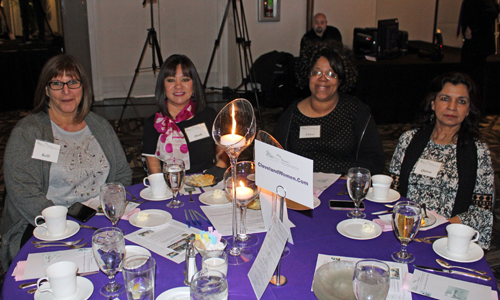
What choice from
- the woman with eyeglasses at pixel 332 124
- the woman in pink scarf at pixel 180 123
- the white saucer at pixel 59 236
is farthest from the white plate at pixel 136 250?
the woman with eyeglasses at pixel 332 124

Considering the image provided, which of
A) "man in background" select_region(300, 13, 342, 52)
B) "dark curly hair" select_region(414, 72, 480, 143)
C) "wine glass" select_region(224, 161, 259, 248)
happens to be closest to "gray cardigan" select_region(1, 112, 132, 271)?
"wine glass" select_region(224, 161, 259, 248)

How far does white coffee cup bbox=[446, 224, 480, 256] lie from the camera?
1388 mm

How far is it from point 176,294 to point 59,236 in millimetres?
609

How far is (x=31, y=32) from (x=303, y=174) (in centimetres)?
698

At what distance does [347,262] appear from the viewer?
4.23ft

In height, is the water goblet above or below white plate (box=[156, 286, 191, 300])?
above

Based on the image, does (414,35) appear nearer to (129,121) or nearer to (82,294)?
(129,121)

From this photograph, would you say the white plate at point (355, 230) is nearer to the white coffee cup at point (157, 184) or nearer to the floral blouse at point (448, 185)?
the floral blouse at point (448, 185)

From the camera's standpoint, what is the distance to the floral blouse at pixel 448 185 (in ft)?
6.61

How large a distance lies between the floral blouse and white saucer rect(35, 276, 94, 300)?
1640 mm

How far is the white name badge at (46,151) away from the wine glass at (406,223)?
1.62 m

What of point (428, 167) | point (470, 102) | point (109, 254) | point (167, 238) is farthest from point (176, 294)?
point (470, 102)

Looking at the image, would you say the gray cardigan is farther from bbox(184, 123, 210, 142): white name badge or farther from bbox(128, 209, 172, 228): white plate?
bbox(184, 123, 210, 142): white name badge

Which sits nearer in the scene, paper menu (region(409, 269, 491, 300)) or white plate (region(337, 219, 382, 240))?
paper menu (region(409, 269, 491, 300))
